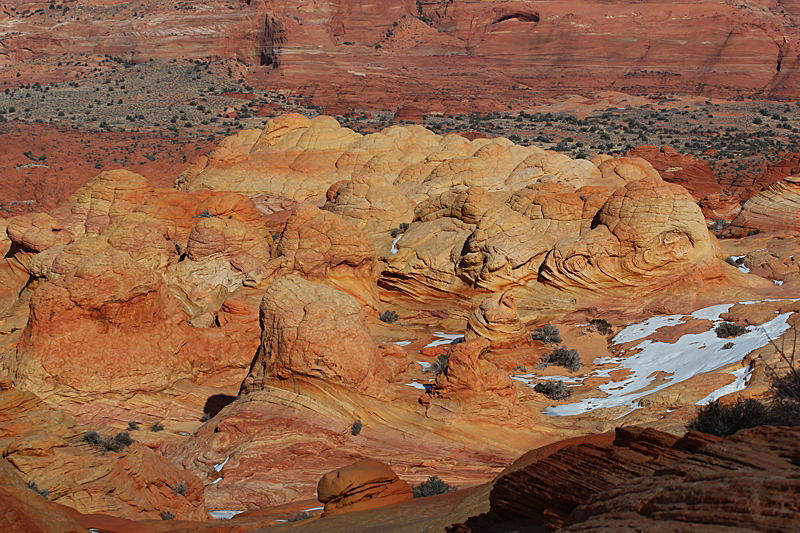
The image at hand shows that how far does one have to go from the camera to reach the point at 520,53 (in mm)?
134375

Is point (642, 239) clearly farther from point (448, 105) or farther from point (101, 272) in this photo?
point (448, 105)

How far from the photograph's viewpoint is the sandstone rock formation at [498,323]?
23.0m

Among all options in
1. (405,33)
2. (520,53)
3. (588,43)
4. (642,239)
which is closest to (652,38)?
(588,43)

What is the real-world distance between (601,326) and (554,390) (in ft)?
17.7

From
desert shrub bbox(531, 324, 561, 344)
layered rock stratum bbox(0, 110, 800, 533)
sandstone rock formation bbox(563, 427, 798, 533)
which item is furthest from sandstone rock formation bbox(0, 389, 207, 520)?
desert shrub bbox(531, 324, 561, 344)

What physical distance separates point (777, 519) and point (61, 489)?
33.9 ft

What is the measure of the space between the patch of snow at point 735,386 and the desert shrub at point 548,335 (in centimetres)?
684

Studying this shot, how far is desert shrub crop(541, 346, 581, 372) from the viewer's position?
2225 centimetres

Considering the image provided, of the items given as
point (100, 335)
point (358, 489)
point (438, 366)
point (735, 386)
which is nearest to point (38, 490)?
point (358, 489)

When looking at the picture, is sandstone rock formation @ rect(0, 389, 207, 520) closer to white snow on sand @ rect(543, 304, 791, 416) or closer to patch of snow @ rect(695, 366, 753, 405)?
white snow on sand @ rect(543, 304, 791, 416)

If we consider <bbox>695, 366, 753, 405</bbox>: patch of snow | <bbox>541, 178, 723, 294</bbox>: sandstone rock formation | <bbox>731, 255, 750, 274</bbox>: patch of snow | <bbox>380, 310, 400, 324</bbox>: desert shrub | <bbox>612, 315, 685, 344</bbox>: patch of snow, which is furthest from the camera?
<bbox>731, 255, 750, 274</bbox>: patch of snow

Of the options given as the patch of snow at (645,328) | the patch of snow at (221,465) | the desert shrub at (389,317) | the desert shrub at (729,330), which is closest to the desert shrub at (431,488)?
the patch of snow at (221,465)

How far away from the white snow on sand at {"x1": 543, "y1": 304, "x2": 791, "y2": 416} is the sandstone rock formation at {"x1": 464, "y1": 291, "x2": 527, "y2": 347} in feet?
8.20

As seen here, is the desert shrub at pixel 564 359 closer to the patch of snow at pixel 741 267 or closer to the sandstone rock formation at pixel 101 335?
the patch of snow at pixel 741 267
